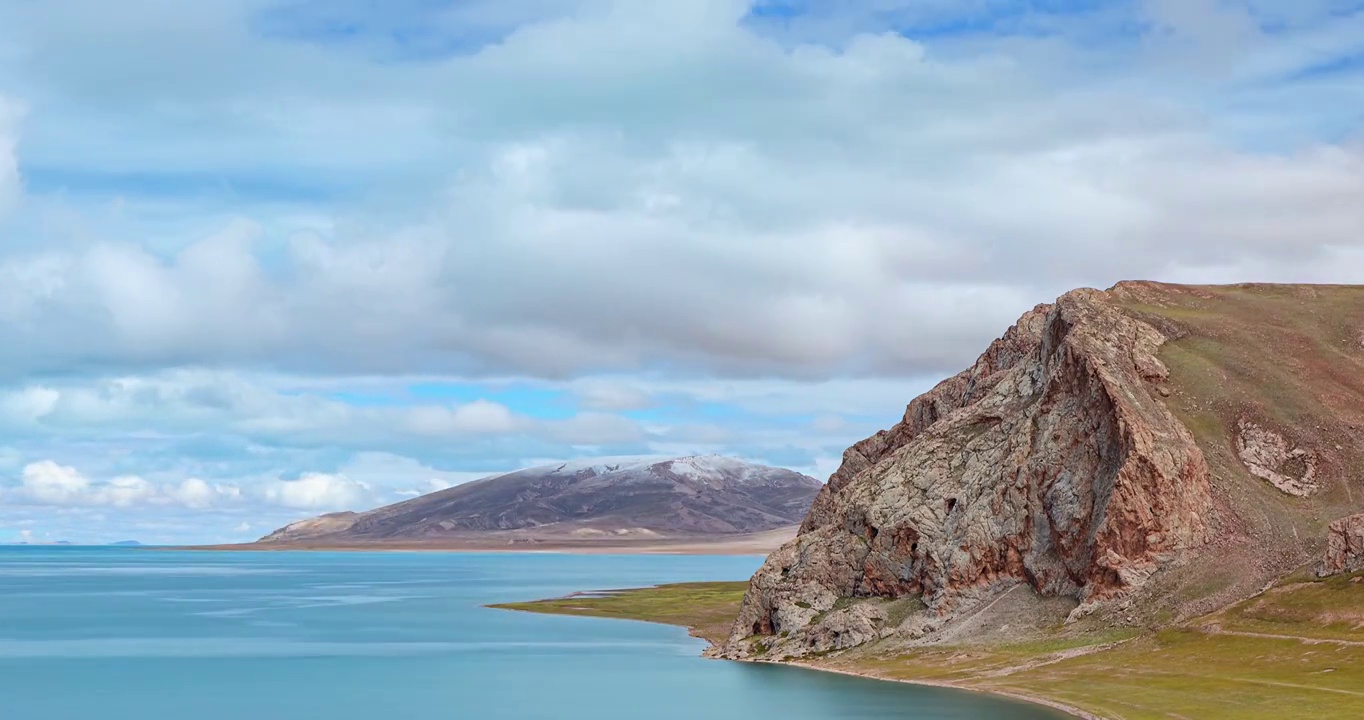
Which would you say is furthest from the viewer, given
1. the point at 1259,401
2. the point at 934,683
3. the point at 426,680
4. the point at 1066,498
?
the point at 1259,401

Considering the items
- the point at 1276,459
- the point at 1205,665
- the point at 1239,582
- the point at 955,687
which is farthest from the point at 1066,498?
the point at 1205,665

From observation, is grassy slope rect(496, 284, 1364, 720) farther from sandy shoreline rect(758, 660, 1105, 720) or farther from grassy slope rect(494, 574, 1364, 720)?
sandy shoreline rect(758, 660, 1105, 720)

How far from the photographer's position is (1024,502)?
126 meters

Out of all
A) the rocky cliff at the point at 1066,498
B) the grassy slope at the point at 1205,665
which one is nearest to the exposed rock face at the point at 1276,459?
the rocky cliff at the point at 1066,498

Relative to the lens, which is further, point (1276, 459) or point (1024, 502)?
point (1024, 502)

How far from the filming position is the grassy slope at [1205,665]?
8506cm

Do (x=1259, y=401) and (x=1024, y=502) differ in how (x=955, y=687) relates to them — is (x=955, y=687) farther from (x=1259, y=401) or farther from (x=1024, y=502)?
(x=1259, y=401)

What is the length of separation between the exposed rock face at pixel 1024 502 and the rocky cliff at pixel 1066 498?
16 centimetres

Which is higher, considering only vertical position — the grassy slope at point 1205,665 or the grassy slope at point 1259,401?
the grassy slope at point 1259,401

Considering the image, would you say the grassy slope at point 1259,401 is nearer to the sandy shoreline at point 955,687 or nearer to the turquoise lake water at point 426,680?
the sandy shoreline at point 955,687

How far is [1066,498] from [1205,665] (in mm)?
27507

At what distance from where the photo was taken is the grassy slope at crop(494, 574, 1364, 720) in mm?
85062

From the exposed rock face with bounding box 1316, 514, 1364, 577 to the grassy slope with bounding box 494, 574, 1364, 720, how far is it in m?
1.57

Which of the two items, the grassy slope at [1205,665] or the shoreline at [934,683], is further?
the shoreline at [934,683]
